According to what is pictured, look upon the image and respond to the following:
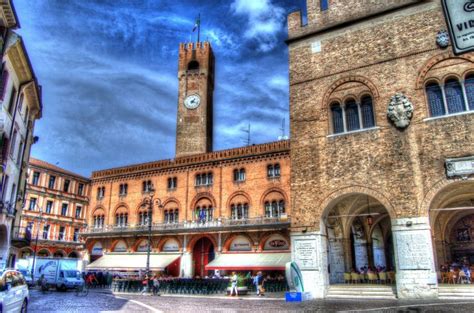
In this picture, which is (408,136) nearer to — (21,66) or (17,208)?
(21,66)

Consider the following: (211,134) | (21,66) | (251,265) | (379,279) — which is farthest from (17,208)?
(211,134)

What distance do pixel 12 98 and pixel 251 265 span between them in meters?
17.8

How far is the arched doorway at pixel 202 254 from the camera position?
107 feet

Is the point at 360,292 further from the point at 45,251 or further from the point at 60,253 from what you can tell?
the point at 60,253

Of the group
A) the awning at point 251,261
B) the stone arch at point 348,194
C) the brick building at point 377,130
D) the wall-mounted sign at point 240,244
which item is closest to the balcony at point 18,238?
the awning at point 251,261

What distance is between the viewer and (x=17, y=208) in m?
22.2

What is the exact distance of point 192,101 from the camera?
142ft

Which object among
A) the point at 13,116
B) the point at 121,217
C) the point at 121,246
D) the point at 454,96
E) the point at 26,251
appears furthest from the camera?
the point at 26,251

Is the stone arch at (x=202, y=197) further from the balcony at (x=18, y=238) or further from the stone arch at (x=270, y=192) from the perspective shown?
the balcony at (x=18, y=238)

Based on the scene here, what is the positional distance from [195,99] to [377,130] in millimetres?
30319

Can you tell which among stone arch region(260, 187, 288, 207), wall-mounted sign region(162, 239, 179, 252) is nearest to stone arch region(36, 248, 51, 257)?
wall-mounted sign region(162, 239, 179, 252)

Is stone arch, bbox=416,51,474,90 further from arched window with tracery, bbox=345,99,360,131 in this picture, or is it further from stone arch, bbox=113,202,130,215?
stone arch, bbox=113,202,130,215

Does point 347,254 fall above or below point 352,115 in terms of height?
below

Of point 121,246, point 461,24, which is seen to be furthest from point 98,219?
point 461,24
